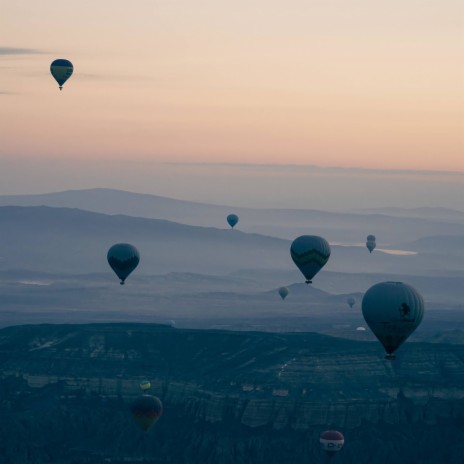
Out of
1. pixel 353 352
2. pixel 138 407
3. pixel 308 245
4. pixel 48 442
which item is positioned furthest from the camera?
pixel 353 352

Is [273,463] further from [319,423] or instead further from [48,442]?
[48,442]

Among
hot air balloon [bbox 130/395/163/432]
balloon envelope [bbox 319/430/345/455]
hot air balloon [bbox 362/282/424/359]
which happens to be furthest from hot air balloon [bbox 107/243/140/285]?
hot air balloon [bbox 362/282/424/359]

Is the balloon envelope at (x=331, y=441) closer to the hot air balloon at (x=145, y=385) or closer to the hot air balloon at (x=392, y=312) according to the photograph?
the hot air balloon at (x=145, y=385)

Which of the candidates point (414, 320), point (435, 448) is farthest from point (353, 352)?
point (414, 320)

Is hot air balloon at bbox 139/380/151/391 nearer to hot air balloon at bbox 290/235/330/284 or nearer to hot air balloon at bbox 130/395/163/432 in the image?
hot air balloon at bbox 130/395/163/432

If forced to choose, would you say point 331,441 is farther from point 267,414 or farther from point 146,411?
point 146,411

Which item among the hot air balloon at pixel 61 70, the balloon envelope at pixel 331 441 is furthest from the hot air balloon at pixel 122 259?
the balloon envelope at pixel 331 441
